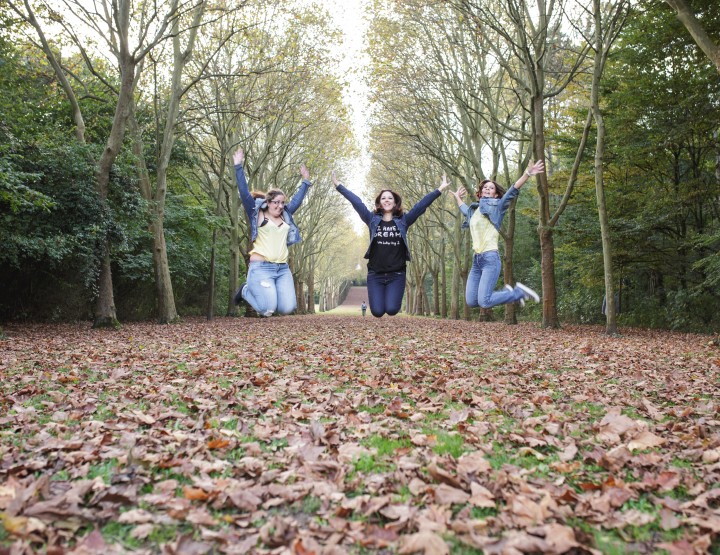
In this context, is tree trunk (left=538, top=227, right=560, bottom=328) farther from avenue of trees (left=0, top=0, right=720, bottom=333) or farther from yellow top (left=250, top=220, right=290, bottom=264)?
yellow top (left=250, top=220, right=290, bottom=264)

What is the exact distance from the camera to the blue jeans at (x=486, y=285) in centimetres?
725

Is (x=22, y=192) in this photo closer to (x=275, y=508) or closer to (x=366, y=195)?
(x=275, y=508)

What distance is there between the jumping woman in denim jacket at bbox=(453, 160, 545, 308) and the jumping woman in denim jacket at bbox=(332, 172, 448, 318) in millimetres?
635

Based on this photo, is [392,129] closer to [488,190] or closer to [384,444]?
[488,190]

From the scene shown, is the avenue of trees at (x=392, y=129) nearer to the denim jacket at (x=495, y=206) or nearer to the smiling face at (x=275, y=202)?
the denim jacket at (x=495, y=206)

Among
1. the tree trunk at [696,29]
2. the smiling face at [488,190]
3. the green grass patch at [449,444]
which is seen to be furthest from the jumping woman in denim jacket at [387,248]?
the tree trunk at [696,29]

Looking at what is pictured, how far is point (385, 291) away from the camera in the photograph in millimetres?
7477

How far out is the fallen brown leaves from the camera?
8.21 feet

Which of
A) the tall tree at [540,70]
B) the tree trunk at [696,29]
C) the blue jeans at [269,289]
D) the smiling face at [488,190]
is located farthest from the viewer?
the tall tree at [540,70]

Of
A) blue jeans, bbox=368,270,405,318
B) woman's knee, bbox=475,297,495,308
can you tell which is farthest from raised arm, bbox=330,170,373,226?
woman's knee, bbox=475,297,495,308

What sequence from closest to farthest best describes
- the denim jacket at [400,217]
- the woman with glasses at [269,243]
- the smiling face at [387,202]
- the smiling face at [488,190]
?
the woman with glasses at [269,243] → the smiling face at [488,190] → the denim jacket at [400,217] → the smiling face at [387,202]

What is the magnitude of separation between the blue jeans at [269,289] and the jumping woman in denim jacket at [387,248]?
1.20 meters

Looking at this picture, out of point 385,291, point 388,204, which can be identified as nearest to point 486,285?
point 385,291

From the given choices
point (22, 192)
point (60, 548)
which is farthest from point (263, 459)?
point (22, 192)
